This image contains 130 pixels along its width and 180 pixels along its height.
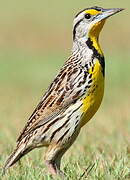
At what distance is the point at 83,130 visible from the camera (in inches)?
346

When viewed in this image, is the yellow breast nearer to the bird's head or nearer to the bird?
the bird

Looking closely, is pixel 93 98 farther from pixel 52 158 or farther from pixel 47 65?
pixel 47 65

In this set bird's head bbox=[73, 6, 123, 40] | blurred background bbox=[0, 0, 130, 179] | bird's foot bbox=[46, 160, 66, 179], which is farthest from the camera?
blurred background bbox=[0, 0, 130, 179]

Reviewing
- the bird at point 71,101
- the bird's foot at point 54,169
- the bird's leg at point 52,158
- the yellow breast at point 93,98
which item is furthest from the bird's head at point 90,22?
the bird's foot at point 54,169

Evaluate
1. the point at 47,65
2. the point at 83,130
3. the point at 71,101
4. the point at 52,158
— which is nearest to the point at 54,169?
the point at 52,158

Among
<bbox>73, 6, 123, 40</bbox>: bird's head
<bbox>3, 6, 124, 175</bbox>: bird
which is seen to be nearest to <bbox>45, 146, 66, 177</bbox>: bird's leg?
<bbox>3, 6, 124, 175</bbox>: bird

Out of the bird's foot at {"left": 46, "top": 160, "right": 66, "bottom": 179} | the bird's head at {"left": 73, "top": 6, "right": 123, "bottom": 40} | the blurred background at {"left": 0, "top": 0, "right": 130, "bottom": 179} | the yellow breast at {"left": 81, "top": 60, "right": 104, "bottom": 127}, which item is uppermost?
the bird's head at {"left": 73, "top": 6, "right": 123, "bottom": 40}

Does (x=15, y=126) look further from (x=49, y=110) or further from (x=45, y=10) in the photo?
(x=45, y=10)

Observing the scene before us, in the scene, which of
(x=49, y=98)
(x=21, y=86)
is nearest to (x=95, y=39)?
(x=49, y=98)

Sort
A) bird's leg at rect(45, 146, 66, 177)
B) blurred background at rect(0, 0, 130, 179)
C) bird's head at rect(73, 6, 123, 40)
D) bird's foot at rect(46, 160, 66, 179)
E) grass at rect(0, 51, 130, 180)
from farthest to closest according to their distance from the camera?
blurred background at rect(0, 0, 130, 179), bird's head at rect(73, 6, 123, 40), bird's leg at rect(45, 146, 66, 177), grass at rect(0, 51, 130, 180), bird's foot at rect(46, 160, 66, 179)

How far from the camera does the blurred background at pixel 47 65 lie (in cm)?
832

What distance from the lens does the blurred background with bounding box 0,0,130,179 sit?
832 centimetres

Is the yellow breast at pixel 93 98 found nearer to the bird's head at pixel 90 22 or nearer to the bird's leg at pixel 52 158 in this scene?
the bird's leg at pixel 52 158

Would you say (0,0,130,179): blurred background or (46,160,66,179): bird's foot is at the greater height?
(46,160,66,179): bird's foot
